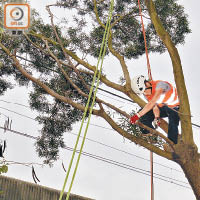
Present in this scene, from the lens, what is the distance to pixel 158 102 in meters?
8.12

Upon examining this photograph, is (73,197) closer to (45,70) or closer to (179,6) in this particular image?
(45,70)

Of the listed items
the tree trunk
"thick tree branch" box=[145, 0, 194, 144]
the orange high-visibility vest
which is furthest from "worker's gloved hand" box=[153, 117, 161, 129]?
the tree trunk

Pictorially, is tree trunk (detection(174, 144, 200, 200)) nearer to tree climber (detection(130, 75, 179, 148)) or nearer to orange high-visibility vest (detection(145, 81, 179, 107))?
tree climber (detection(130, 75, 179, 148))

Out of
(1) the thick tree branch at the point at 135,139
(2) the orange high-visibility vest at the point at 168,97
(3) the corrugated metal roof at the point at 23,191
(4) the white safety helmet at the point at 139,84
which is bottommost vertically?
(1) the thick tree branch at the point at 135,139

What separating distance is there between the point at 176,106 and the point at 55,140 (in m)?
5.24

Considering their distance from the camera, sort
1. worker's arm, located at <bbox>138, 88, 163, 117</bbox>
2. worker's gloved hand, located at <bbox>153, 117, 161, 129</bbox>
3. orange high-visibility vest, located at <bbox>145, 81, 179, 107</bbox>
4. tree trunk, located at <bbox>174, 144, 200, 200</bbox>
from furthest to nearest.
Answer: worker's gloved hand, located at <bbox>153, 117, 161, 129</bbox>, tree trunk, located at <bbox>174, 144, 200, 200</bbox>, orange high-visibility vest, located at <bbox>145, 81, 179, 107</bbox>, worker's arm, located at <bbox>138, 88, 163, 117</bbox>

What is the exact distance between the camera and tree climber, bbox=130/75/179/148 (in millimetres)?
7996

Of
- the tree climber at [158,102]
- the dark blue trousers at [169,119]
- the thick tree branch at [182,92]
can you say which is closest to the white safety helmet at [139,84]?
the tree climber at [158,102]

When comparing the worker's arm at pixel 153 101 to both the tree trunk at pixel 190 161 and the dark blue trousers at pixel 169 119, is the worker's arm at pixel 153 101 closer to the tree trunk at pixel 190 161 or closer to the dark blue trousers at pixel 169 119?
the dark blue trousers at pixel 169 119

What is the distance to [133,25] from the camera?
12.6m

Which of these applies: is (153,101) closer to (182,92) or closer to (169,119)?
(169,119)

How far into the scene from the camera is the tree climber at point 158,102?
8.00m

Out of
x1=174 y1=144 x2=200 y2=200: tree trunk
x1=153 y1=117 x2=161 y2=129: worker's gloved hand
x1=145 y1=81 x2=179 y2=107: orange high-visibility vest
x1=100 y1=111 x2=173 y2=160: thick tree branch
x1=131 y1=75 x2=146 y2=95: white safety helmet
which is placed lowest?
x1=174 y1=144 x2=200 y2=200: tree trunk

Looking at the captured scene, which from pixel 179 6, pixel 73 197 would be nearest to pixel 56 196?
pixel 73 197
